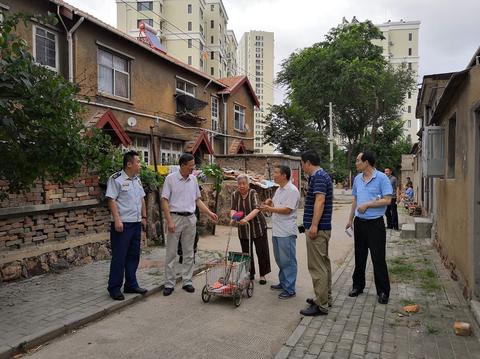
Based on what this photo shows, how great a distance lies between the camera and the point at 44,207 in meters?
6.87

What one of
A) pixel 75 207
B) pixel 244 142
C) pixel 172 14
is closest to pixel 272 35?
pixel 172 14

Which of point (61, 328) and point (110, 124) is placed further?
point (110, 124)

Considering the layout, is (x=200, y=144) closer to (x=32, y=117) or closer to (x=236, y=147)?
(x=236, y=147)

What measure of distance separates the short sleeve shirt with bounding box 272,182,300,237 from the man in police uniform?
188 centimetres

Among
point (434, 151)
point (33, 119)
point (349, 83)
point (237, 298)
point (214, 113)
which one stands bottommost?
point (237, 298)

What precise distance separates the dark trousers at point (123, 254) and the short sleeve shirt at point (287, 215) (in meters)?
1.90

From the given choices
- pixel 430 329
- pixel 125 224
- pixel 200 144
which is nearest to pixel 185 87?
pixel 200 144

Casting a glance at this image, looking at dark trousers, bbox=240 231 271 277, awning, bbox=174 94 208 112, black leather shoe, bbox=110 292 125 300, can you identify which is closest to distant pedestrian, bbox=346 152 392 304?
dark trousers, bbox=240 231 271 277

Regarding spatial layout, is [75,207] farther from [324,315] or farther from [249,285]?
[324,315]

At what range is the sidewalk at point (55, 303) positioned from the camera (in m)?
4.38

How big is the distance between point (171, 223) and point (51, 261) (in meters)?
2.38

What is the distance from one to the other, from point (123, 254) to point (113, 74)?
11.0 metres

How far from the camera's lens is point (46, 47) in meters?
12.4

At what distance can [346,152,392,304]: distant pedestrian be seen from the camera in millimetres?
5641
